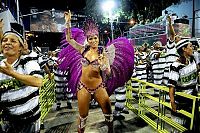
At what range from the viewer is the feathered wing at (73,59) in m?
6.39

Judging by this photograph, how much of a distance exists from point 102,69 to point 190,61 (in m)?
1.66

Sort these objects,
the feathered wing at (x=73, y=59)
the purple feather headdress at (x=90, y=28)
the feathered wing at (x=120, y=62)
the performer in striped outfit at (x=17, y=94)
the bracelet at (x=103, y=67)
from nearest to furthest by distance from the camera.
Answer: the performer in striped outfit at (x=17, y=94) → the bracelet at (x=103, y=67) → the purple feather headdress at (x=90, y=28) → the feathered wing at (x=120, y=62) → the feathered wing at (x=73, y=59)

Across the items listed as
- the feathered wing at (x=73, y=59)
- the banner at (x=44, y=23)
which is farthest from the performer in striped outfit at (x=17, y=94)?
the banner at (x=44, y=23)

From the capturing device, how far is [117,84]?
6.52 m

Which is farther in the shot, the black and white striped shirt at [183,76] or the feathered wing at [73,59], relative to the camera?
the feathered wing at [73,59]

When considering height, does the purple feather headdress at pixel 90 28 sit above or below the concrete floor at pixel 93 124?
above

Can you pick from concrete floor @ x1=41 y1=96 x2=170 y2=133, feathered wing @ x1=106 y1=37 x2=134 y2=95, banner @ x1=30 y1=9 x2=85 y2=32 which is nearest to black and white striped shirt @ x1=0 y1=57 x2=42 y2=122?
feathered wing @ x1=106 y1=37 x2=134 y2=95

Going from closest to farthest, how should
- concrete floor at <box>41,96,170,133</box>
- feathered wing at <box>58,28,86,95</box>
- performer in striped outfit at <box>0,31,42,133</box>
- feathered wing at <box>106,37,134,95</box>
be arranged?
performer in striped outfit at <box>0,31,42,133</box>, feathered wing at <box>106,37,134,95</box>, feathered wing at <box>58,28,86,95</box>, concrete floor at <box>41,96,170,133</box>

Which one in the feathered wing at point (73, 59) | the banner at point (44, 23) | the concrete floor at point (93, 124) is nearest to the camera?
the feathered wing at point (73, 59)

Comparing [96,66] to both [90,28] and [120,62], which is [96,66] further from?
[120,62]

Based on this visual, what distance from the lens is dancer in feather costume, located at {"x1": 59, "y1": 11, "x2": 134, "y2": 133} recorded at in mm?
5309

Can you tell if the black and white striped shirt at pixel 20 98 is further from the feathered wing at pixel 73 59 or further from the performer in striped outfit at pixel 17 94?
the feathered wing at pixel 73 59

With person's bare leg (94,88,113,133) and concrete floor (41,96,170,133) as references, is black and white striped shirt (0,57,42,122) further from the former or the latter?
concrete floor (41,96,170,133)

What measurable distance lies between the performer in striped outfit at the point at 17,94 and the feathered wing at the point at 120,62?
10.3 feet
